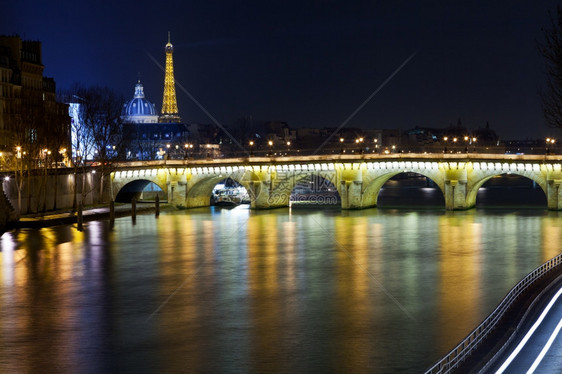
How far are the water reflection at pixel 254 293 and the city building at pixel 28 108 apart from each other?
9.83 metres

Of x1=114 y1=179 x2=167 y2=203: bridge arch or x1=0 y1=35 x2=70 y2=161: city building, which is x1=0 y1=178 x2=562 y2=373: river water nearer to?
x1=0 y1=35 x2=70 y2=161: city building

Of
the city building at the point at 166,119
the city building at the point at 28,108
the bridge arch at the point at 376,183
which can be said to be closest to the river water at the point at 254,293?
the city building at the point at 28,108

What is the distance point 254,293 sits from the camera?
36.0 meters

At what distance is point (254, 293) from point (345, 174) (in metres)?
45.1

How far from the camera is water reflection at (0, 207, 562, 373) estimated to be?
26.5 meters

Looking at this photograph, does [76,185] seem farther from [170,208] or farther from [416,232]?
[416,232]

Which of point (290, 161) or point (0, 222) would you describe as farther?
point (290, 161)

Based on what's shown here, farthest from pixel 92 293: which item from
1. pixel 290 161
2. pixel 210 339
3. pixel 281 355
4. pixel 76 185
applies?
pixel 290 161

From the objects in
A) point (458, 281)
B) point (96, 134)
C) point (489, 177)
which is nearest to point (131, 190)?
point (96, 134)

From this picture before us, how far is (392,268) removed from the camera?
4294cm

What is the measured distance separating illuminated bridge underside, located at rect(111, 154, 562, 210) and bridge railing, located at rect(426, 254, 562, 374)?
38971 mm

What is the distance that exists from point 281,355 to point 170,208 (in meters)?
57.2

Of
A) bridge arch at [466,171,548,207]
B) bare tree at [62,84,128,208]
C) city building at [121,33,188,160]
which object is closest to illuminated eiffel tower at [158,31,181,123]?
city building at [121,33,188,160]

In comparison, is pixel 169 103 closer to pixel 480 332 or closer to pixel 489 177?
pixel 489 177
